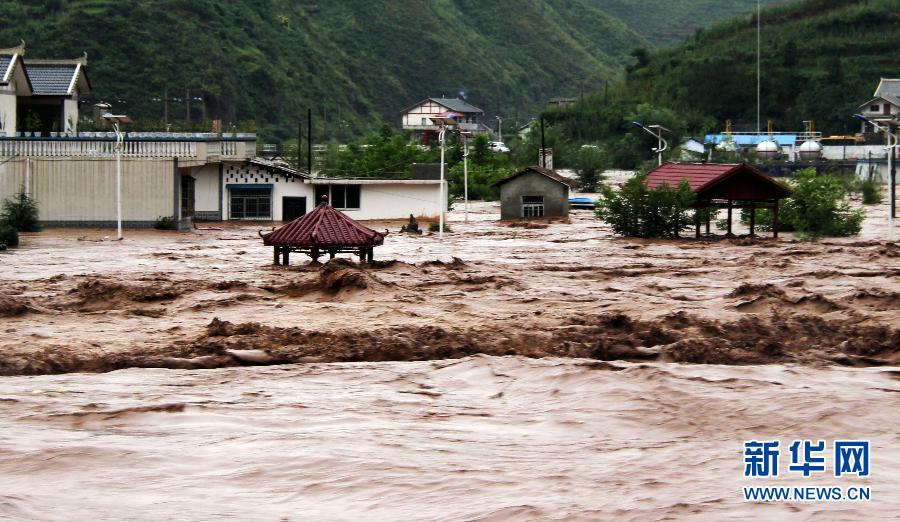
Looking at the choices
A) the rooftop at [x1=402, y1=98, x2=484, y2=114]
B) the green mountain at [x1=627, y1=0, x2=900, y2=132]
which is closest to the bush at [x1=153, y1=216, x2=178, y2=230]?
the rooftop at [x1=402, y1=98, x2=484, y2=114]

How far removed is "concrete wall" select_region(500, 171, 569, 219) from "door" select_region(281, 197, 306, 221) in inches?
308

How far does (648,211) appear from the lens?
42406mm

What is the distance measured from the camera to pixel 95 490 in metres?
11.7

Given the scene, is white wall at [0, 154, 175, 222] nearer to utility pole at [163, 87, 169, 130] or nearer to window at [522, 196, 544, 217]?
window at [522, 196, 544, 217]

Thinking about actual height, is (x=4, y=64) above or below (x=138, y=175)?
above

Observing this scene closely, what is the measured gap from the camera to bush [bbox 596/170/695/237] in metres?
42.0

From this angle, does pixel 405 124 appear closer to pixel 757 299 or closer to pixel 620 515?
pixel 757 299

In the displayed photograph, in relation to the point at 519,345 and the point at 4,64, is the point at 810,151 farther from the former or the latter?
A: the point at 519,345

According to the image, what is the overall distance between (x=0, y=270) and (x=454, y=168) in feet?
126

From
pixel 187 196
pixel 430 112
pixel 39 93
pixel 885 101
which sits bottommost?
pixel 187 196

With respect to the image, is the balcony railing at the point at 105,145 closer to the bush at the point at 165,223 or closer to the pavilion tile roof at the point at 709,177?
the bush at the point at 165,223

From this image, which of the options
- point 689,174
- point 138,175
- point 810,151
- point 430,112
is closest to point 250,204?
point 138,175

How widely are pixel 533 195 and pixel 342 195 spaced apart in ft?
24.9

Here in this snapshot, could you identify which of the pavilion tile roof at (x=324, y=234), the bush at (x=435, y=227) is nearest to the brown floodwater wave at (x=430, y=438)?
the pavilion tile roof at (x=324, y=234)
